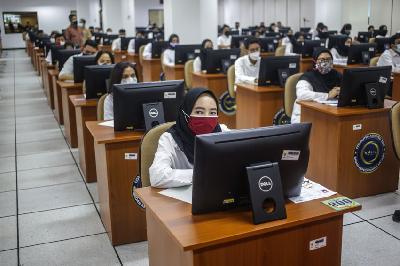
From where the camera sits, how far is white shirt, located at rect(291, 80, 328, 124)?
14.5 feet

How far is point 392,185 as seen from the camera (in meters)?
4.23

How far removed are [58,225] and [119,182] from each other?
2.61 feet

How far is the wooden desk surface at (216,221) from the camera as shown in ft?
5.91

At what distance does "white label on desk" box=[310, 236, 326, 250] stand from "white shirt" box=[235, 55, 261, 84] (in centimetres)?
388

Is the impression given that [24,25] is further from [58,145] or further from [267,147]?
[267,147]

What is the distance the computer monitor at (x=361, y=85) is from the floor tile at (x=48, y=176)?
2670 millimetres

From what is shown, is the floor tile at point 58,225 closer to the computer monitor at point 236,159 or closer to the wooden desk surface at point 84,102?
the wooden desk surface at point 84,102

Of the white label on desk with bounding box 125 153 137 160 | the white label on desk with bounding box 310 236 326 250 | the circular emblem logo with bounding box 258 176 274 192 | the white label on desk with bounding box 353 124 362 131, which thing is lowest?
the white label on desk with bounding box 310 236 326 250

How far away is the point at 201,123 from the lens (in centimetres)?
251

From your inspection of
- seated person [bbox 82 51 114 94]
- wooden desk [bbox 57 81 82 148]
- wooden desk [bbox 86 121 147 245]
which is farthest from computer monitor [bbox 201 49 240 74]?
wooden desk [bbox 86 121 147 245]

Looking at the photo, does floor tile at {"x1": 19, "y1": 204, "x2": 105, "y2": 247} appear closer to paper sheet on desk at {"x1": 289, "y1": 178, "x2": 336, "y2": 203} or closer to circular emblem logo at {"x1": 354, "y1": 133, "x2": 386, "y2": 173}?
paper sheet on desk at {"x1": 289, "y1": 178, "x2": 336, "y2": 203}

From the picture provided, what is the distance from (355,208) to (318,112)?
7.18ft

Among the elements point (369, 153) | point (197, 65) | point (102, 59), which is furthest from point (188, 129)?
point (197, 65)

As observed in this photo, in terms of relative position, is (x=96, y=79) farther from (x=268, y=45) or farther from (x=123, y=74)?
(x=268, y=45)
